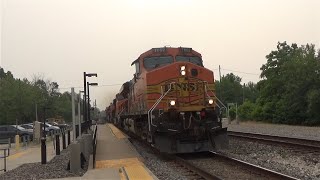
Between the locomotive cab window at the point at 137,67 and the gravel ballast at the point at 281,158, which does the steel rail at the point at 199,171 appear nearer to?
the gravel ballast at the point at 281,158

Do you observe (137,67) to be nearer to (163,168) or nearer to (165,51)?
(165,51)

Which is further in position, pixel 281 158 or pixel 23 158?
pixel 23 158

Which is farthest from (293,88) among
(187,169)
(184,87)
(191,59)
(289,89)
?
(187,169)

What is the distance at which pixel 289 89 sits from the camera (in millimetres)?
43594

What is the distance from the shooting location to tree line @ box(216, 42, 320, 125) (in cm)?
4075

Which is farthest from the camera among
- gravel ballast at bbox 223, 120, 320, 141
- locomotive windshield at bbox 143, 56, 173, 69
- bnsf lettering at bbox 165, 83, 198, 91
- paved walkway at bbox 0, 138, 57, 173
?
gravel ballast at bbox 223, 120, 320, 141

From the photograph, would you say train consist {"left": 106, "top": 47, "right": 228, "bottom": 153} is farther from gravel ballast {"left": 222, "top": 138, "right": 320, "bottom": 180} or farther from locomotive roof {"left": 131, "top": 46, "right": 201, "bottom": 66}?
locomotive roof {"left": 131, "top": 46, "right": 201, "bottom": 66}

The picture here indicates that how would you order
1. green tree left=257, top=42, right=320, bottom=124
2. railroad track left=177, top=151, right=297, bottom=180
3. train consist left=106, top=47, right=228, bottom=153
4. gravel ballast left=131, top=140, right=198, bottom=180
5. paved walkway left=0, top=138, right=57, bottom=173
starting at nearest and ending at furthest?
railroad track left=177, top=151, right=297, bottom=180 → gravel ballast left=131, top=140, right=198, bottom=180 → train consist left=106, top=47, right=228, bottom=153 → paved walkway left=0, top=138, right=57, bottom=173 → green tree left=257, top=42, right=320, bottom=124

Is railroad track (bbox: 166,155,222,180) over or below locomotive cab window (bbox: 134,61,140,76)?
below

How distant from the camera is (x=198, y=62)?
16859mm

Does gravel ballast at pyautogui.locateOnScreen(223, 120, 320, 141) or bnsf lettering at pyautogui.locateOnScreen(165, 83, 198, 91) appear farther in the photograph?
gravel ballast at pyautogui.locateOnScreen(223, 120, 320, 141)

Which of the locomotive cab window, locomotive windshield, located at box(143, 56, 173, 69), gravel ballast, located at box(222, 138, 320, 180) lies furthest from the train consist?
the locomotive cab window

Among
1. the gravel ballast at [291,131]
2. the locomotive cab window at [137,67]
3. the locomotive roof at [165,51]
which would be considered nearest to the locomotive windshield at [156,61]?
the locomotive roof at [165,51]

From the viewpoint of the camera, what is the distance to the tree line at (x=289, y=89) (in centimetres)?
4075
